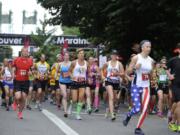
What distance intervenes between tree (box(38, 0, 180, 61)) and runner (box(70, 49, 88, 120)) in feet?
15.1

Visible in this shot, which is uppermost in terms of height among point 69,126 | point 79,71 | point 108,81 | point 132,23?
point 132,23

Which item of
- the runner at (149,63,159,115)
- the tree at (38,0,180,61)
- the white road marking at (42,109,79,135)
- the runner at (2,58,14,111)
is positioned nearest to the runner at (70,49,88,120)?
the white road marking at (42,109,79,135)

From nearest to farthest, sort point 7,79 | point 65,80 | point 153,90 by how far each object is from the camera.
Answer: point 65,80 < point 153,90 < point 7,79

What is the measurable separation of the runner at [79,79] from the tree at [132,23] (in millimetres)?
4600

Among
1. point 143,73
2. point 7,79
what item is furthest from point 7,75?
point 143,73

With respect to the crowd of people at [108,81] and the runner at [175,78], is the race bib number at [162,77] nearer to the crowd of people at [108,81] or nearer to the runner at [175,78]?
the crowd of people at [108,81]

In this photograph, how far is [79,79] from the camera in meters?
15.2

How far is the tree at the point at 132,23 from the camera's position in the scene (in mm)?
19734

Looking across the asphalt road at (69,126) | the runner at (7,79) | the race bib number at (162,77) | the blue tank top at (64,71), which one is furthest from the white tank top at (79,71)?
the runner at (7,79)

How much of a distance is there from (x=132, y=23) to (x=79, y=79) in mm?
7062

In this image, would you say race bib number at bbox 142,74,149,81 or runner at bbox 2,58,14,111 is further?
runner at bbox 2,58,14,111

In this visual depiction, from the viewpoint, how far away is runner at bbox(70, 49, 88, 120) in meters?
15.1

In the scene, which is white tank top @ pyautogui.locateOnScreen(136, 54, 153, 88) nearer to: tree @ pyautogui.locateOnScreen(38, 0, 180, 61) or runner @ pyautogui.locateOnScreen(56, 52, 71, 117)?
runner @ pyautogui.locateOnScreen(56, 52, 71, 117)

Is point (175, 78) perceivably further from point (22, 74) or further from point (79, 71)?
point (22, 74)
